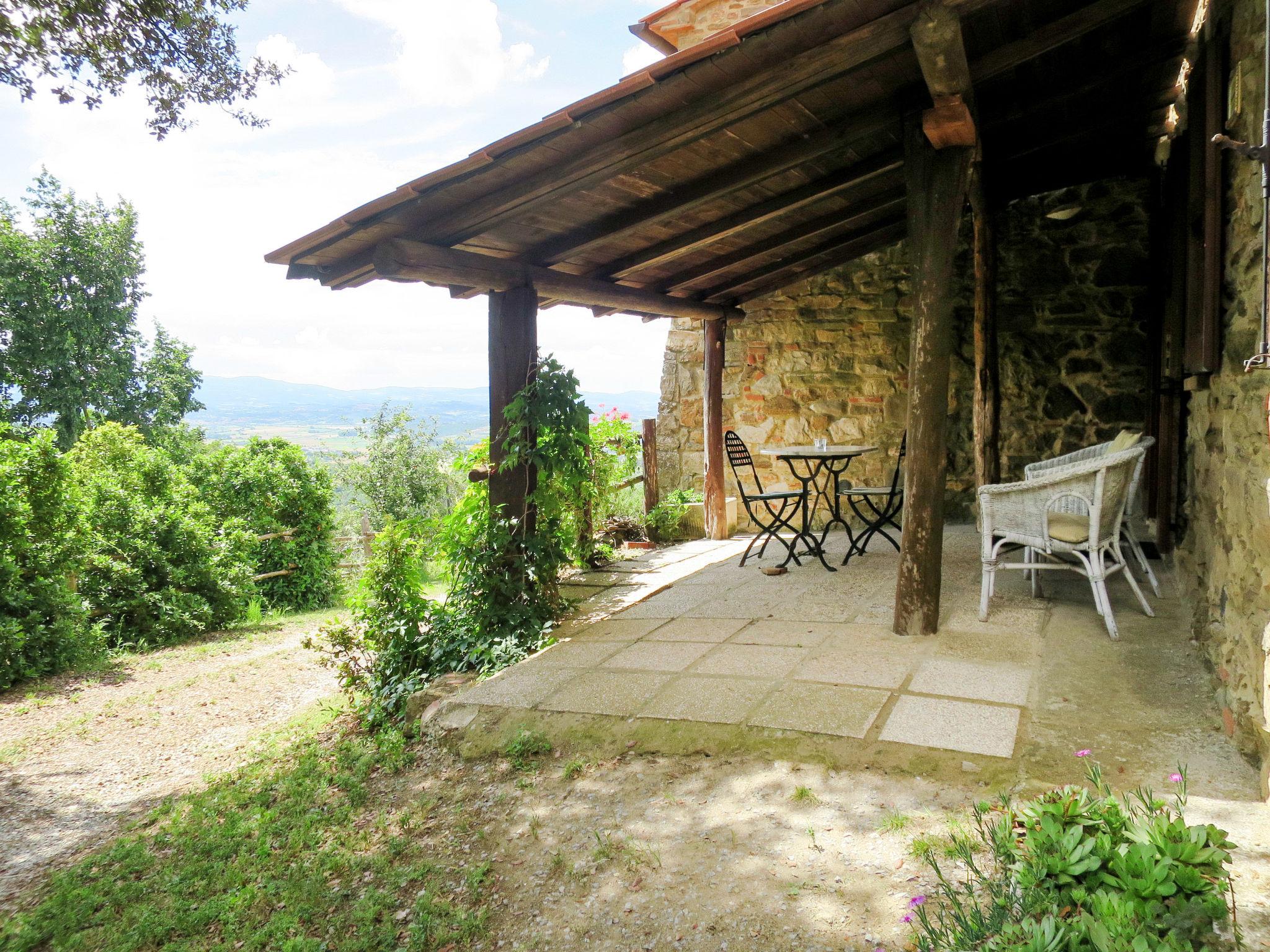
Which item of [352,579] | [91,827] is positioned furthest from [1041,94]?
[352,579]

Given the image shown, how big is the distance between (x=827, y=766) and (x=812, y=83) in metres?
2.43

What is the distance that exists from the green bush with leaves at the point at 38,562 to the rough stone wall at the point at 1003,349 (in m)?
5.03

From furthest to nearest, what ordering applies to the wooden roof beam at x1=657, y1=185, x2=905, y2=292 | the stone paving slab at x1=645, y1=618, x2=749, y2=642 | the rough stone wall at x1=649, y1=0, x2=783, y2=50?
1. the rough stone wall at x1=649, y1=0, x2=783, y2=50
2. the wooden roof beam at x1=657, y1=185, x2=905, y2=292
3. the stone paving slab at x1=645, y1=618, x2=749, y2=642

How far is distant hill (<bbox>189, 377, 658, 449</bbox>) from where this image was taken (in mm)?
9625

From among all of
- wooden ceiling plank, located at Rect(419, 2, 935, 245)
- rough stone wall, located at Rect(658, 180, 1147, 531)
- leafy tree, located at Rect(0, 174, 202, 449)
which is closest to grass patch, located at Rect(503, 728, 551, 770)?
wooden ceiling plank, located at Rect(419, 2, 935, 245)

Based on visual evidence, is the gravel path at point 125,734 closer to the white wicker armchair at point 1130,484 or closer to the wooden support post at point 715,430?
the wooden support post at point 715,430

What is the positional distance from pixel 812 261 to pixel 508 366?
3.35 m

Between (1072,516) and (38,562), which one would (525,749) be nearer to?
(1072,516)

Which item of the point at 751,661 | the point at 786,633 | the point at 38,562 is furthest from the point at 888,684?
the point at 38,562

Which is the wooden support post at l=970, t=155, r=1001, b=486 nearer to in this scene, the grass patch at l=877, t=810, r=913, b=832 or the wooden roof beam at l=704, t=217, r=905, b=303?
the wooden roof beam at l=704, t=217, r=905, b=303

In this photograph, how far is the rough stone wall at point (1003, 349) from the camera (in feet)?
20.5

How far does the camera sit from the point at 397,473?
18969 millimetres

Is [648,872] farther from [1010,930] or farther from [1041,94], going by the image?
[1041,94]

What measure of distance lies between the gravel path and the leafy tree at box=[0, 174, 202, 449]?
13.0 meters
